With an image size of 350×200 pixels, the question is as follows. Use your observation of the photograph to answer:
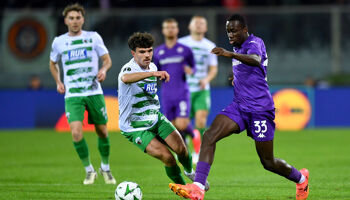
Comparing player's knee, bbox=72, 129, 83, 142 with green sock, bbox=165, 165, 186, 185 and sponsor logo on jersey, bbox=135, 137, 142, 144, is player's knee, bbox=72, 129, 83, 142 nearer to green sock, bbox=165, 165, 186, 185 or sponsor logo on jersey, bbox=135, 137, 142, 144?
sponsor logo on jersey, bbox=135, 137, 142, 144

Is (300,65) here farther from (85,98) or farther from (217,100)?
(85,98)

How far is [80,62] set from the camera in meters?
9.48

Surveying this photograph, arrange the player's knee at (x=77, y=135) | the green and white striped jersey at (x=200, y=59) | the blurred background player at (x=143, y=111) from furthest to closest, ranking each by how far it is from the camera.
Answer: the green and white striped jersey at (x=200, y=59)
the player's knee at (x=77, y=135)
the blurred background player at (x=143, y=111)

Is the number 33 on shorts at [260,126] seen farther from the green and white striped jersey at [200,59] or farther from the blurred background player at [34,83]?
the blurred background player at [34,83]

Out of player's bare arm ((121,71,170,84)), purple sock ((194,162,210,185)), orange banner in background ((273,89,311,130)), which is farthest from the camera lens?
orange banner in background ((273,89,311,130))

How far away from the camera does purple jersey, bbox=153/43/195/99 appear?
11.3 meters

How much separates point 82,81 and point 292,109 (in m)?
10.6

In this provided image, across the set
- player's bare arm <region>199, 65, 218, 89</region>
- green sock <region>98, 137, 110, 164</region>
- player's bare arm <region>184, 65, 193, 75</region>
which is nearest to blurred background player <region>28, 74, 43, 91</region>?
player's bare arm <region>199, 65, 218, 89</region>

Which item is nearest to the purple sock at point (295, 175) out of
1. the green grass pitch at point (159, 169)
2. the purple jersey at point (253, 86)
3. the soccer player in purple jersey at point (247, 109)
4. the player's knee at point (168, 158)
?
the soccer player in purple jersey at point (247, 109)

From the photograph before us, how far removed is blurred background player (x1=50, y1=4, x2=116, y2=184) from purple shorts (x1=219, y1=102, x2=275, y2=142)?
2.77 meters

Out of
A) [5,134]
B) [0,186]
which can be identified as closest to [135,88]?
[0,186]

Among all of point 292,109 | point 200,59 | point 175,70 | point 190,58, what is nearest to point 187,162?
point 175,70

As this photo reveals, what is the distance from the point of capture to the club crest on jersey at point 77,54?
9477 mm

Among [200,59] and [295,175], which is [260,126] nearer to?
[295,175]
